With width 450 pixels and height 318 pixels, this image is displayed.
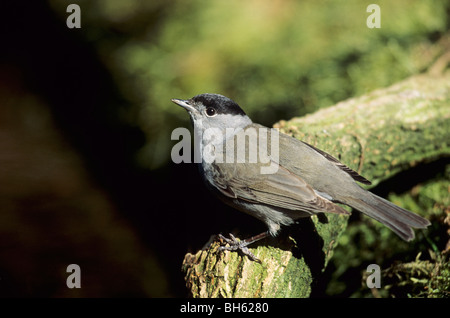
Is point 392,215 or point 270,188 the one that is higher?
point 270,188

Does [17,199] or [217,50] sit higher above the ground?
[217,50]

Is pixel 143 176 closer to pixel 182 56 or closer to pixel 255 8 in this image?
pixel 182 56

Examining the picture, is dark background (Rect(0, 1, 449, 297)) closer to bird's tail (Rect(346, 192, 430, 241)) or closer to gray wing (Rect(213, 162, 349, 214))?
gray wing (Rect(213, 162, 349, 214))

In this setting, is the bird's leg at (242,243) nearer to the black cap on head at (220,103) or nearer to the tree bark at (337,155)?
the tree bark at (337,155)

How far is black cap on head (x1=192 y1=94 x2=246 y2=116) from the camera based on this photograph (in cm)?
304

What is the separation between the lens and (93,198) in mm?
4758

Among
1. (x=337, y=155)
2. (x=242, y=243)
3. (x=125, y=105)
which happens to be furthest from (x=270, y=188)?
(x=125, y=105)

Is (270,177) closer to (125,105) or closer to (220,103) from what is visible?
(220,103)

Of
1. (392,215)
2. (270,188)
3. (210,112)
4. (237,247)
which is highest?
(210,112)

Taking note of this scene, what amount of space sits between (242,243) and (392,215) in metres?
0.91

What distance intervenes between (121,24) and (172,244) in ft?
9.65

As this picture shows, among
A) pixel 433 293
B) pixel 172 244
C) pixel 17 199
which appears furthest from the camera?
pixel 17 199

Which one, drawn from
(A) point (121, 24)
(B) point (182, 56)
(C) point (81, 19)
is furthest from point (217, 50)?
(C) point (81, 19)

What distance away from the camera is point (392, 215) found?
2.52m
